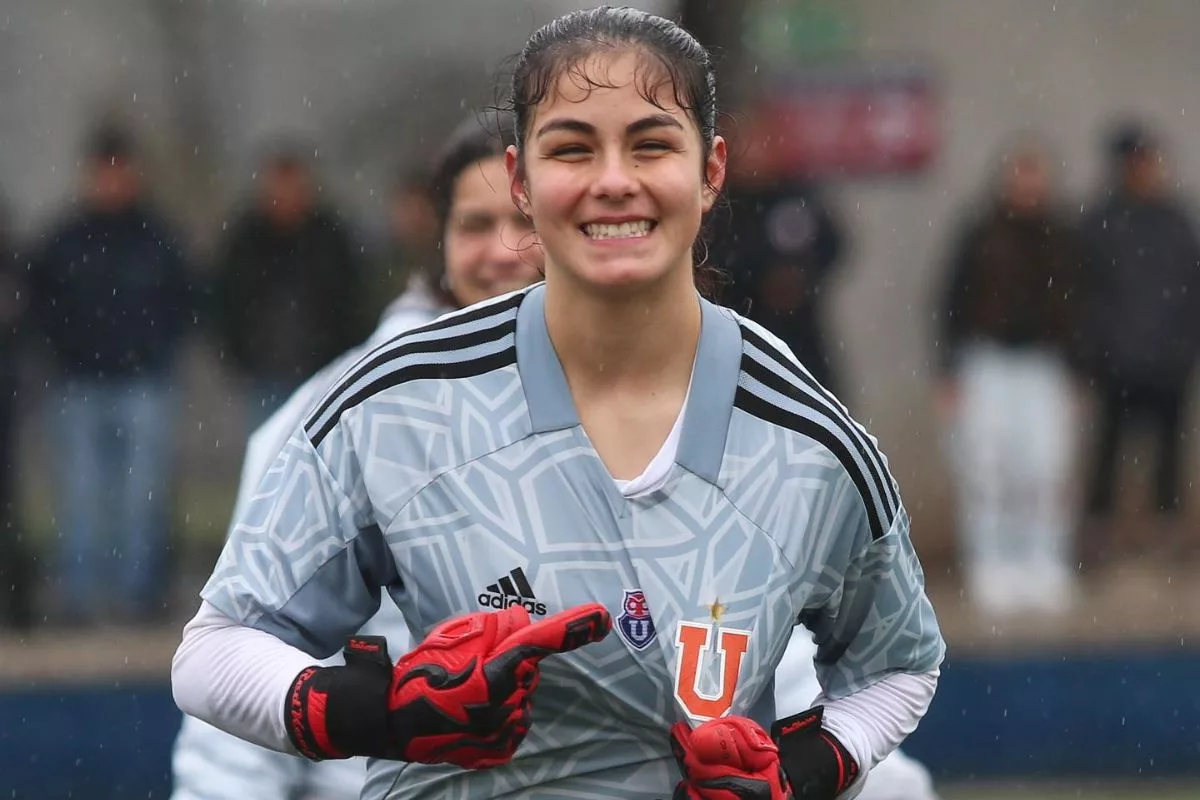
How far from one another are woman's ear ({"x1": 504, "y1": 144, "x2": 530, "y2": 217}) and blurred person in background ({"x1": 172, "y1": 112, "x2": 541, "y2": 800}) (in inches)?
35.7

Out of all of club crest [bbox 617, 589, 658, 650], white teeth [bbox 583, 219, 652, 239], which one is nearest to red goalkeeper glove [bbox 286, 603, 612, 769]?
club crest [bbox 617, 589, 658, 650]

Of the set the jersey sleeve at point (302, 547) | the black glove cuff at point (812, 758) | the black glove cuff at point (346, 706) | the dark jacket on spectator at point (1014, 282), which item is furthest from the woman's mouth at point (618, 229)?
the dark jacket on spectator at point (1014, 282)

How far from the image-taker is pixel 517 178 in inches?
127

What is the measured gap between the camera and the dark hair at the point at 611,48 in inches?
120

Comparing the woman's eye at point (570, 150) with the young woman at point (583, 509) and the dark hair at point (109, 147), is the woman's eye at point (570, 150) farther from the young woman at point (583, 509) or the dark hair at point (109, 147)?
the dark hair at point (109, 147)

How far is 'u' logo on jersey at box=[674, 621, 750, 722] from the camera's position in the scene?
3006mm

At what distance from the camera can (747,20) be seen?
10.7m

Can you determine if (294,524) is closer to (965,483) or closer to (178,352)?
(178,352)

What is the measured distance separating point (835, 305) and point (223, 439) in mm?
4883

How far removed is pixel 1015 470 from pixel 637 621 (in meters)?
6.61

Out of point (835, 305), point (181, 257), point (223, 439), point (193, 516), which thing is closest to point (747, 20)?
point (835, 305)

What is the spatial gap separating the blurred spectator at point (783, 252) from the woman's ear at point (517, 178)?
5.17m

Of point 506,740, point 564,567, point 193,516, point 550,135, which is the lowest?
point 193,516

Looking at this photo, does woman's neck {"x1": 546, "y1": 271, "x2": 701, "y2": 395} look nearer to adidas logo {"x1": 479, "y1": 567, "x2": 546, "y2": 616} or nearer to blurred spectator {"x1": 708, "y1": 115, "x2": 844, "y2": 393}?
adidas logo {"x1": 479, "y1": 567, "x2": 546, "y2": 616}
